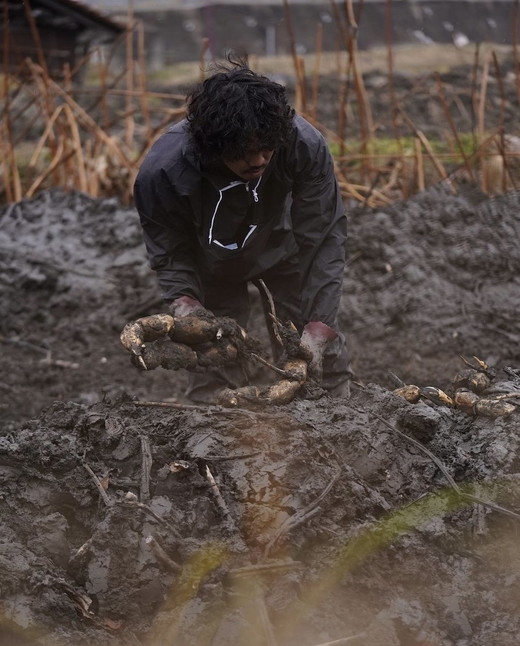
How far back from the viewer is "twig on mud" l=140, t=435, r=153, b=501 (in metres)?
2.42

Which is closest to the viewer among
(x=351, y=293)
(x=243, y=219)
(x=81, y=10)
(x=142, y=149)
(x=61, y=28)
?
(x=243, y=219)

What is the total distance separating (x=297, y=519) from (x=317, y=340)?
993 mm

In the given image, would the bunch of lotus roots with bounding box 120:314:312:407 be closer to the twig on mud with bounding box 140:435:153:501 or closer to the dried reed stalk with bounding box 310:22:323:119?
the twig on mud with bounding box 140:435:153:501

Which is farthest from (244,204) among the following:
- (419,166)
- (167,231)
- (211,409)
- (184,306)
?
(419,166)

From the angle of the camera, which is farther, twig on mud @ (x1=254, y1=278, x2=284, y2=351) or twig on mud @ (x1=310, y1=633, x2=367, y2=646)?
twig on mud @ (x1=254, y1=278, x2=284, y2=351)

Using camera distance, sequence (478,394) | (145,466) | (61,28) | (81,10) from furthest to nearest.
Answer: (61,28)
(81,10)
(478,394)
(145,466)

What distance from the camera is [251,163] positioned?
112 inches

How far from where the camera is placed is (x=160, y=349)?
2914 millimetres

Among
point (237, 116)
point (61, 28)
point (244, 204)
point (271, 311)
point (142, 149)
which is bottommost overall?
point (142, 149)

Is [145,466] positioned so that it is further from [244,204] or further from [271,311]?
[244,204]

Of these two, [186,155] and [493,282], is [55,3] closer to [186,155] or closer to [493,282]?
[493,282]

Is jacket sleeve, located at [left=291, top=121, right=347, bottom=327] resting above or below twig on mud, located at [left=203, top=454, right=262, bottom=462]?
above

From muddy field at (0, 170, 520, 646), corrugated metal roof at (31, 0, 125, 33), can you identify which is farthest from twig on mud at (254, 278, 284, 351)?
corrugated metal roof at (31, 0, 125, 33)

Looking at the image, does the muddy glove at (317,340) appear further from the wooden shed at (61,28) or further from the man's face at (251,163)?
the wooden shed at (61,28)
